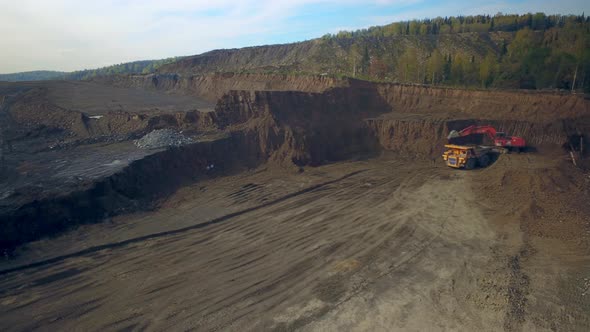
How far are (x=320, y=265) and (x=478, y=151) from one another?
617 inches

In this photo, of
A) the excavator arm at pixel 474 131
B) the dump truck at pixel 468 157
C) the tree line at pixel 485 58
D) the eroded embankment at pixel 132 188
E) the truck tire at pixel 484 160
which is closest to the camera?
the eroded embankment at pixel 132 188

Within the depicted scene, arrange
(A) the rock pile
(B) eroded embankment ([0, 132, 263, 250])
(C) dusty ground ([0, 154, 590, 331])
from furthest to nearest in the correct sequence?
(A) the rock pile
(B) eroded embankment ([0, 132, 263, 250])
(C) dusty ground ([0, 154, 590, 331])

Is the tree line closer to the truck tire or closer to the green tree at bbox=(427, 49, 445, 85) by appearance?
the green tree at bbox=(427, 49, 445, 85)

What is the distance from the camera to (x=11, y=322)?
32.0 feet

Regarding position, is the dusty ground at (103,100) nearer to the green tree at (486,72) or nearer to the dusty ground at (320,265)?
the dusty ground at (320,265)

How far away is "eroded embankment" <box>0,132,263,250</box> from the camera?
46.7 feet

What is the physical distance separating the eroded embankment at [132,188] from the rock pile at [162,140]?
0.95m

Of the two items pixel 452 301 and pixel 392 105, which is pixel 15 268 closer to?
pixel 452 301

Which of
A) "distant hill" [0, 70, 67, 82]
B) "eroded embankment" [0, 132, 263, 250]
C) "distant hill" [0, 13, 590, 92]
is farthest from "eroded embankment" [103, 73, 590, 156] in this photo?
"distant hill" [0, 70, 67, 82]

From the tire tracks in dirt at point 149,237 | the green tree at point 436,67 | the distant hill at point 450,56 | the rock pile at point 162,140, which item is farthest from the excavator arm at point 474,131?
the rock pile at point 162,140

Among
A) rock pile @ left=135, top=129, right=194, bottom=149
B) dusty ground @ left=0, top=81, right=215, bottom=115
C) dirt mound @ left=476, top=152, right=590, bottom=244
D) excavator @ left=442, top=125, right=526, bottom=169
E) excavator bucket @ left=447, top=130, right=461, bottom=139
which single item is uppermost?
dusty ground @ left=0, top=81, right=215, bottom=115

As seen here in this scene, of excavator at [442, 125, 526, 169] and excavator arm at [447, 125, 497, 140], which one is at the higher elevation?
excavator arm at [447, 125, 497, 140]

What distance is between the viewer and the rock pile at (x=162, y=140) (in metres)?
22.0

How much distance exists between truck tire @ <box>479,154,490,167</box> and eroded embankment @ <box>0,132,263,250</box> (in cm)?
1415
